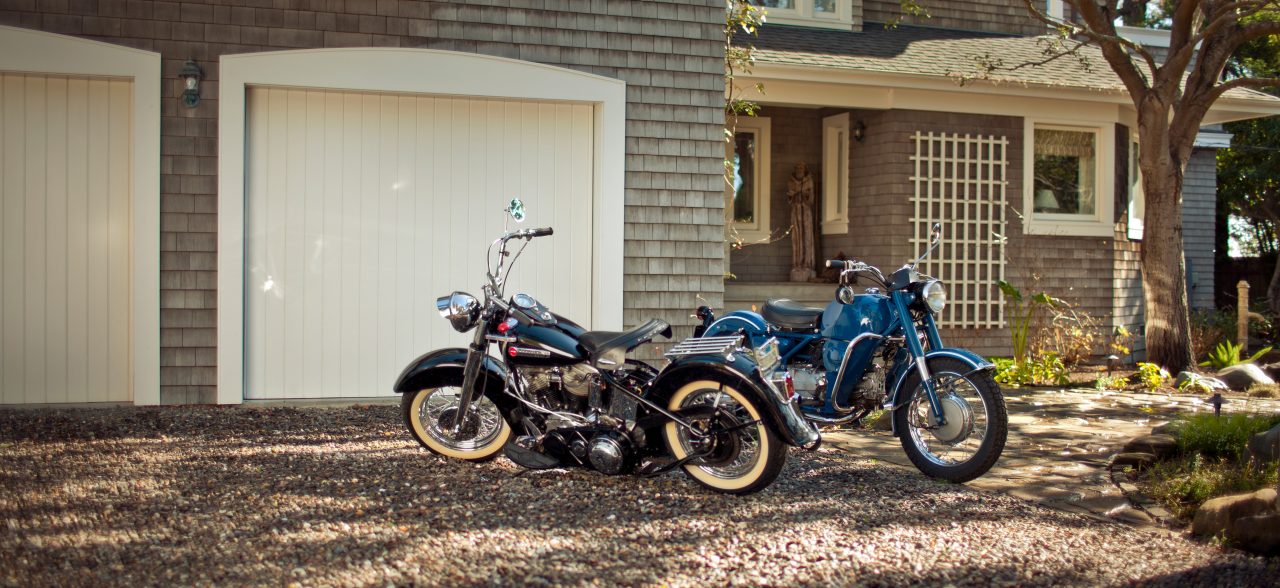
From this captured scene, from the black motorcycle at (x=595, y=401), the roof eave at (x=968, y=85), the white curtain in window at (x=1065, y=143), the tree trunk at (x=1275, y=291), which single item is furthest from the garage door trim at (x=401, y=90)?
the tree trunk at (x=1275, y=291)

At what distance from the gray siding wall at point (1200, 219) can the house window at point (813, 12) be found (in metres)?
6.98

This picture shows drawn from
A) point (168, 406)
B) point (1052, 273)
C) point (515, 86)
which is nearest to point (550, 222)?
point (515, 86)

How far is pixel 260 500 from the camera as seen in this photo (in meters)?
4.40

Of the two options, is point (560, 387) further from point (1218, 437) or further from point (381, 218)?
point (1218, 437)

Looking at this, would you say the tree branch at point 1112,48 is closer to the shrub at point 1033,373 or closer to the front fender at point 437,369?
the shrub at point 1033,373

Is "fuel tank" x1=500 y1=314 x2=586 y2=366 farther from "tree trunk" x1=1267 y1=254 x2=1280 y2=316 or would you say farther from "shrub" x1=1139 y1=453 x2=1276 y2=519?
"tree trunk" x1=1267 y1=254 x2=1280 y2=316

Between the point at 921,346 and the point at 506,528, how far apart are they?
7.20ft

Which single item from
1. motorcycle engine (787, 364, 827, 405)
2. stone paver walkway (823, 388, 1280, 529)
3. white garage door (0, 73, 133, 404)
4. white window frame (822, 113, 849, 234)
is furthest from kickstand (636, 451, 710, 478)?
white window frame (822, 113, 849, 234)

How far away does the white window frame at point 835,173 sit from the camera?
11.3 meters

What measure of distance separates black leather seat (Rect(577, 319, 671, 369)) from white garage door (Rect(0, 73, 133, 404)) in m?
3.80

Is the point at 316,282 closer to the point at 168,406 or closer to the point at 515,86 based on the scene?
the point at 168,406

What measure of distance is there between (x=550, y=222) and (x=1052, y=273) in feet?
19.0

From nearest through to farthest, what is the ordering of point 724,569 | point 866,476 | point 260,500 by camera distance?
point 724,569 → point 260,500 → point 866,476

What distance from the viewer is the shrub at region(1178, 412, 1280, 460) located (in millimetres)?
5434
